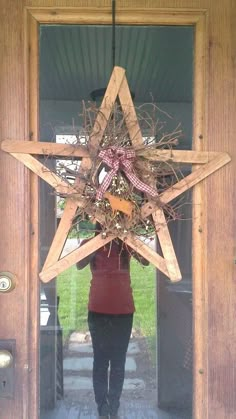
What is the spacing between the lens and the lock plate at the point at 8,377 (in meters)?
1.71

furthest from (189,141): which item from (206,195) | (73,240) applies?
(73,240)

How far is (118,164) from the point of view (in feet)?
5.30

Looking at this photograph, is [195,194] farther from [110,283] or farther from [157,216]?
[110,283]

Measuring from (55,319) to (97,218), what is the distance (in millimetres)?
340

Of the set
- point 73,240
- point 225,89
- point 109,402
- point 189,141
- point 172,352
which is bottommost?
point 109,402

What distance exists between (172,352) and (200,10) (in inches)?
40.9

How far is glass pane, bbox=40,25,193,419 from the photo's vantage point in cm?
173

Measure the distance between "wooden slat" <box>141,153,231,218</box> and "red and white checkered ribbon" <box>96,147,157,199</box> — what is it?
0.07 metres

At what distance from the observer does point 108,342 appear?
5.81ft

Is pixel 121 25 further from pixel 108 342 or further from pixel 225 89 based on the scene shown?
pixel 108 342

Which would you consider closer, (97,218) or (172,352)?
(97,218)

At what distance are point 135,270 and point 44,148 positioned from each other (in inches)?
17.7

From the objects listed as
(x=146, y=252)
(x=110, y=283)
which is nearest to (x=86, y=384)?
(x=110, y=283)

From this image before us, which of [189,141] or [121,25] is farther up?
[121,25]
